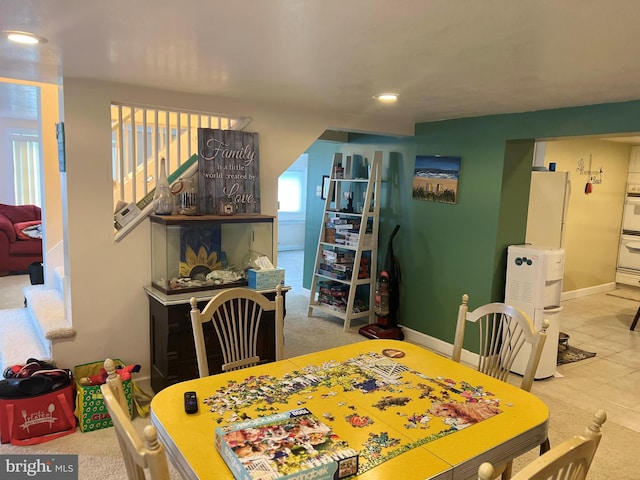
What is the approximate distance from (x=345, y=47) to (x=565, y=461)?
5.47 feet

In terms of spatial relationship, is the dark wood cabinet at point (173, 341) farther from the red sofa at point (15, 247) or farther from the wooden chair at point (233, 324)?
the red sofa at point (15, 247)

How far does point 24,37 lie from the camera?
1936 millimetres

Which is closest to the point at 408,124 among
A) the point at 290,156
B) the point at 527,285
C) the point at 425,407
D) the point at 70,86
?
the point at 290,156

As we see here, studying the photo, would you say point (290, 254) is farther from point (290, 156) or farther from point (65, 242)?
point (65, 242)

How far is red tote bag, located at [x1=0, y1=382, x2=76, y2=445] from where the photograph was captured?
2.55 meters

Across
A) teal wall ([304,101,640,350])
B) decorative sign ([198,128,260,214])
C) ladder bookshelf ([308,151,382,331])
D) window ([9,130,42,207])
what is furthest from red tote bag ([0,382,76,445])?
window ([9,130,42,207])

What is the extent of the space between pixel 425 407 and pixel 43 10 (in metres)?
1.93

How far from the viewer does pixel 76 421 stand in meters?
2.76

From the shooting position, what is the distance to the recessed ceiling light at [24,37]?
188 cm

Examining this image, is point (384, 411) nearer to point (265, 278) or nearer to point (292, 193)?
point (265, 278)

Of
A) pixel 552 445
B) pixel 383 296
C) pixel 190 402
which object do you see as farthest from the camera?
pixel 383 296

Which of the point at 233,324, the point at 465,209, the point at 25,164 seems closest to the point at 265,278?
the point at 233,324

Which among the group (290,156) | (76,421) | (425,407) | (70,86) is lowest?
(76,421)

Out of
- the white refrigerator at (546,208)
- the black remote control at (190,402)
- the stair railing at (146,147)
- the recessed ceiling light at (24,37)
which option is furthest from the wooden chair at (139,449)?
the white refrigerator at (546,208)
